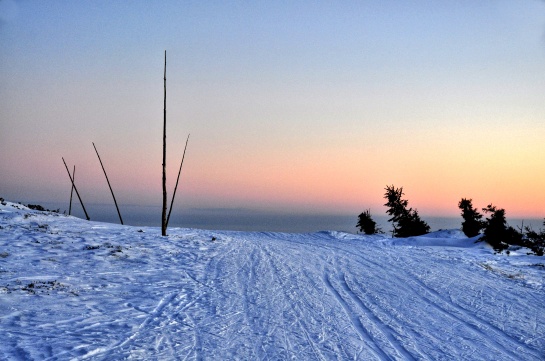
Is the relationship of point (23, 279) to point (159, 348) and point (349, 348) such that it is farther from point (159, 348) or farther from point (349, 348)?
point (349, 348)

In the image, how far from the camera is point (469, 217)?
106ft

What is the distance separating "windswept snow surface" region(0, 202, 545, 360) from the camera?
19.5 feet

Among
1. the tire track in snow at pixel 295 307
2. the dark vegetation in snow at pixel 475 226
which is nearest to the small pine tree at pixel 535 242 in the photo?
the dark vegetation in snow at pixel 475 226

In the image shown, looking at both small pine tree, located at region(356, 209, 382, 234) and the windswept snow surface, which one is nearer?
the windswept snow surface

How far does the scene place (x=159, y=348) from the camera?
19.1ft

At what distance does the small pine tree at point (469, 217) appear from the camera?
31578 millimetres

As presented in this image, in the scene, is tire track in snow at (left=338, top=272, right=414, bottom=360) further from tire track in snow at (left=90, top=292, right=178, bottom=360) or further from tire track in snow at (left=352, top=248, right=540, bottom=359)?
tire track in snow at (left=90, top=292, right=178, bottom=360)

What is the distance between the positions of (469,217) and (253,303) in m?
28.4

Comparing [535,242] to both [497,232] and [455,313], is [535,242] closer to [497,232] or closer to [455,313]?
[497,232]

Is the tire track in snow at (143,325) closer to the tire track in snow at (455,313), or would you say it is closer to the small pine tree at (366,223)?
the tire track in snow at (455,313)

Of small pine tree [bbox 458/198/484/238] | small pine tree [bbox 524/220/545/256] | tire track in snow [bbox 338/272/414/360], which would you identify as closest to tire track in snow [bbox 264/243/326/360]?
tire track in snow [bbox 338/272/414/360]

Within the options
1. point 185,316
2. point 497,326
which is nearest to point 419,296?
point 497,326

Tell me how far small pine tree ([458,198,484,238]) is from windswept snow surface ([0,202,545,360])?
55.7 feet

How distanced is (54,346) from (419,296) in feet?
23.6
